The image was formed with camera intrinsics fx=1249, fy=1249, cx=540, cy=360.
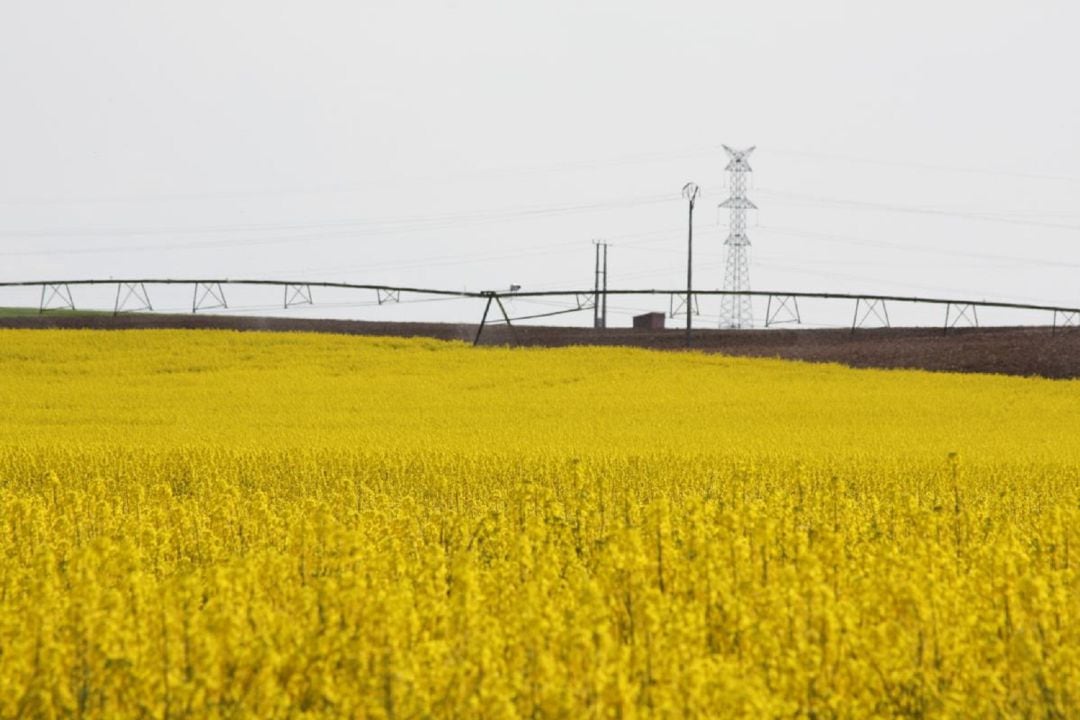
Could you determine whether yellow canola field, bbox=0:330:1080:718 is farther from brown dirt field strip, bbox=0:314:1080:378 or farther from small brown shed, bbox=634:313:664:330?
small brown shed, bbox=634:313:664:330

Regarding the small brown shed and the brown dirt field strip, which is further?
the small brown shed

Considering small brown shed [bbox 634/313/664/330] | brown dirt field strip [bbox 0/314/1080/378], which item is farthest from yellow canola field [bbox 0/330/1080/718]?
small brown shed [bbox 634/313/664/330]

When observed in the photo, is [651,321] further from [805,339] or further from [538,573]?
[538,573]

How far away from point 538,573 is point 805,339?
38159 millimetres

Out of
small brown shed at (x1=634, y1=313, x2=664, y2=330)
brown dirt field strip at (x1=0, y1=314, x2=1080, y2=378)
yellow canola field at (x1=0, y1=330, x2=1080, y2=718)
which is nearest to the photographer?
yellow canola field at (x1=0, y1=330, x2=1080, y2=718)

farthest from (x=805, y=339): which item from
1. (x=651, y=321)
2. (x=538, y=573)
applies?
(x=538, y=573)

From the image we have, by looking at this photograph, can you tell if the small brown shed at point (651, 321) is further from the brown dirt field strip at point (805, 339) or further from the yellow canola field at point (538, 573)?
the yellow canola field at point (538, 573)

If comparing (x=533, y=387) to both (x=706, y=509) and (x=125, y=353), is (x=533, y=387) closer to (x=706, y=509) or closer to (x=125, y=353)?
(x=125, y=353)

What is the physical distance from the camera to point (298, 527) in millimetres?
7719

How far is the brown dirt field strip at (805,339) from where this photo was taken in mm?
35531

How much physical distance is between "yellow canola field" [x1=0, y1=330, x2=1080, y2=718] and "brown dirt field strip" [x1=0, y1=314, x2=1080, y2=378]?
1451cm

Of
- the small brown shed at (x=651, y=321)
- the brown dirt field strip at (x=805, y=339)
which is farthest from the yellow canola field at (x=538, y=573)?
the small brown shed at (x=651, y=321)

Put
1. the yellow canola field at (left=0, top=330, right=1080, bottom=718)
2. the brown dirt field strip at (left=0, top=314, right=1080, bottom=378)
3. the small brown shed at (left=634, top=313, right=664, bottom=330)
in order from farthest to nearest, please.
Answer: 1. the small brown shed at (left=634, top=313, right=664, bottom=330)
2. the brown dirt field strip at (left=0, top=314, right=1080, bottom=378)
3. the yellow canola field at (left=0, top=330, right=1080, bottom=718)

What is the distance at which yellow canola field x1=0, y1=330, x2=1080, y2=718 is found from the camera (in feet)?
16.5
